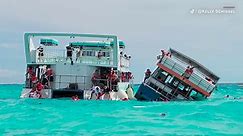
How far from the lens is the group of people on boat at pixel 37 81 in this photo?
32781 millimetres

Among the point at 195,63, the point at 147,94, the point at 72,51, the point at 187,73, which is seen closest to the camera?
the point at 187,73

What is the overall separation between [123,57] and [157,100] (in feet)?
31.8

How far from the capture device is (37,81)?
3422cm

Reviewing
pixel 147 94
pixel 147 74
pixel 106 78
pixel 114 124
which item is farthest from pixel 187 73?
pixel 114 124

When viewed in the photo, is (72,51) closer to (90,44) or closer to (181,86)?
(90,44)

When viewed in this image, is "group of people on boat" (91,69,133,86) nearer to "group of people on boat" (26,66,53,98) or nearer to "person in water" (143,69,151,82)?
"person in water" (143,69,151,82)

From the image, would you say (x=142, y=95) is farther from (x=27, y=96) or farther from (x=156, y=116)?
(x=156, y=116)

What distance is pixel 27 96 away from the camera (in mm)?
33438

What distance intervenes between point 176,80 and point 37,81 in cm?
1109

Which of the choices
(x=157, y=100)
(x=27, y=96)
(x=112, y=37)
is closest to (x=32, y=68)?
(x=27, y=96)

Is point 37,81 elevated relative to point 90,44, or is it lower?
lower

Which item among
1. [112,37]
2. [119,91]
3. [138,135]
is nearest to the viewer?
[138,135]

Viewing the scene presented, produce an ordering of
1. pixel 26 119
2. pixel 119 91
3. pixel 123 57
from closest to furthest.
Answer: pixel 26 119 < pixel 119 91 < pixel 123 57

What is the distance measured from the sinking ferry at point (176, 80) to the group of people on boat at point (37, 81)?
7.24 metres
